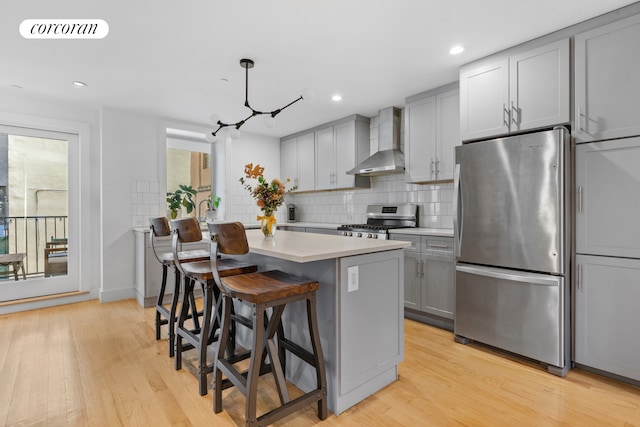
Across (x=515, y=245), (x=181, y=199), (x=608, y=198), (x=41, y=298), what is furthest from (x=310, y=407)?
(x=41, y=298)

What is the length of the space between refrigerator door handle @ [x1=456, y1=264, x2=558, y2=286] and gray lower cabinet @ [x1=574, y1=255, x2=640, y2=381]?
20 cm

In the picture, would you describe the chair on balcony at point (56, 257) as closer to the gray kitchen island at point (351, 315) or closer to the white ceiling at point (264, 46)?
the white ceiling at point (264, 46)

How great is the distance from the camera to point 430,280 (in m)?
3.17

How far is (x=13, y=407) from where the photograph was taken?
1885mm

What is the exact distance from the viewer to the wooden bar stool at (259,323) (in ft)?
5.14

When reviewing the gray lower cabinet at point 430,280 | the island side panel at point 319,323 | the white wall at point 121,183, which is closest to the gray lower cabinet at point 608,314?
the gray lower cabinet at point 430,280

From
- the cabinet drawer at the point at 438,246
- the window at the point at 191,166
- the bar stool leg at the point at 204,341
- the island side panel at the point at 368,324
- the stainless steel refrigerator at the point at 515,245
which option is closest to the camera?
the island side panel at the point at 368,324

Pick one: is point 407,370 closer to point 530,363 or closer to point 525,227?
point 530,363

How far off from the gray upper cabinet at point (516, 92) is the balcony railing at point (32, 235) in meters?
4.78

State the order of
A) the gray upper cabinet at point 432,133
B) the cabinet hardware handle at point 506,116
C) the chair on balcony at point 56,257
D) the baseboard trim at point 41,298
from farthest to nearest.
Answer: the chair on balcony at point 56,257 → the baseboard trim at point 41,298 → the gray upper cabinet at point 432,133 → the cabinet hardware handle at point 506,116

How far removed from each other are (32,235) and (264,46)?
11.9 ft

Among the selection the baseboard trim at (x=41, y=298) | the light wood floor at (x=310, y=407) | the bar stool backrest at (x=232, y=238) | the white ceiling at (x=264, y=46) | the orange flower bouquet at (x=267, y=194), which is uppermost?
the white ceiling at (x=264, y=46)

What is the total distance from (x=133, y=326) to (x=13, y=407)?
1.33 meters

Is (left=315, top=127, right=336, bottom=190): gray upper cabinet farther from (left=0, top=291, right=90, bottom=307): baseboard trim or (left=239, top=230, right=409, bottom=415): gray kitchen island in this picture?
(left=0, top=291, right=90, bottom=307): baseboard trim
